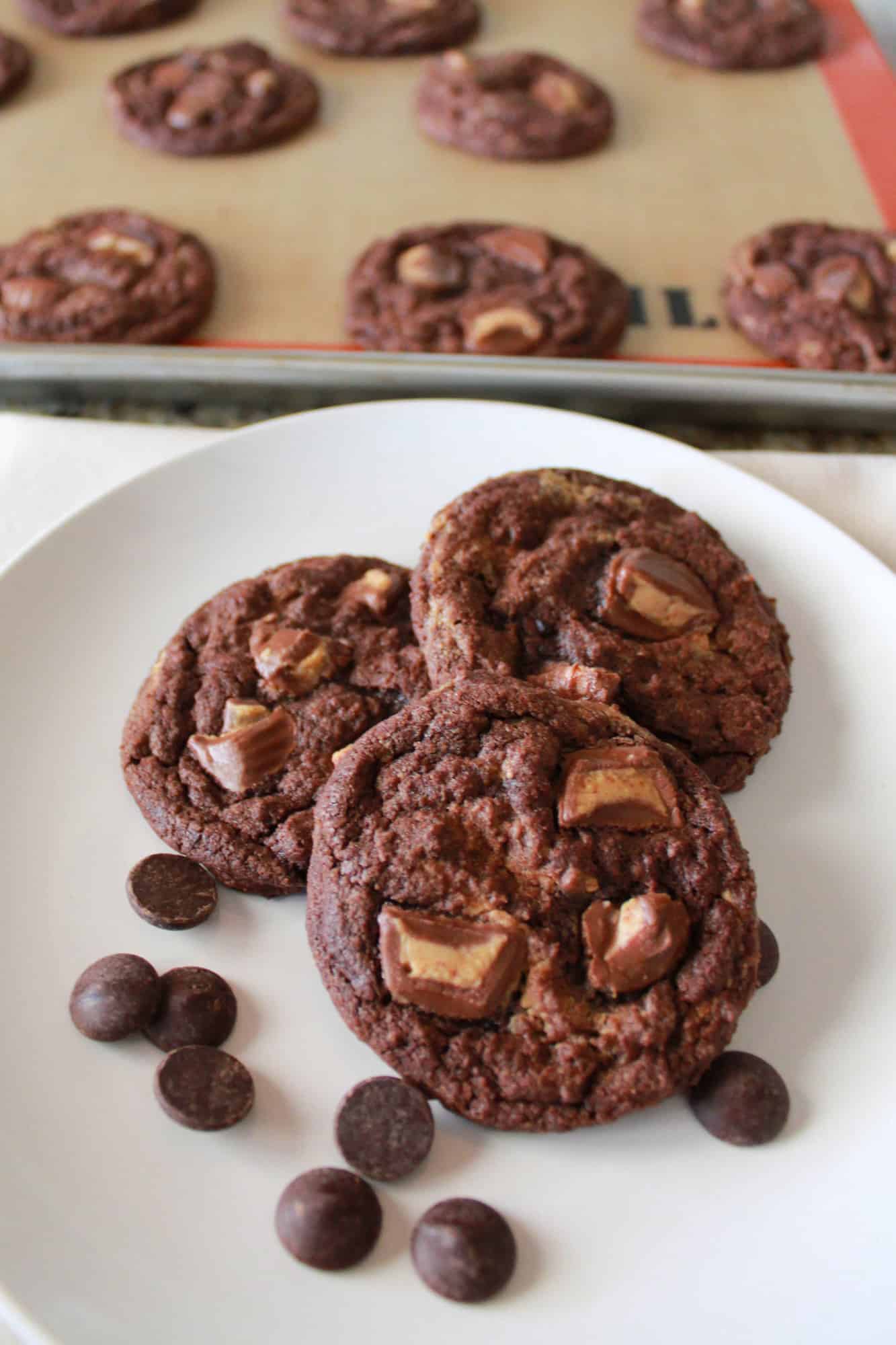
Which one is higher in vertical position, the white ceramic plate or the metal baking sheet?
the metal baking sheet

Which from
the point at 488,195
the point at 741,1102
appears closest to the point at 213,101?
the point at 488,195

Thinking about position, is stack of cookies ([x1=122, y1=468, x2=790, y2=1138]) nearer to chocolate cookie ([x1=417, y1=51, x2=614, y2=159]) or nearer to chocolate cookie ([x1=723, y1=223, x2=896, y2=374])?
chocolate cookie ([x1=723, y1=223, x2=896, y2=374])

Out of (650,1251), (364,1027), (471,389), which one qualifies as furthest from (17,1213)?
(471,389)

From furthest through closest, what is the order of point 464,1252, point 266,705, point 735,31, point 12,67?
point 735,31 < point 12,67 < point 266,705 < point 464,1252

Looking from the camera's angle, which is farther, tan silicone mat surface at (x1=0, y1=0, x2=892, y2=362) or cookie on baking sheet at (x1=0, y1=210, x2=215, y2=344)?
tan silicone mat surface at (x1=0, y1=0, x2=892, y2=362)

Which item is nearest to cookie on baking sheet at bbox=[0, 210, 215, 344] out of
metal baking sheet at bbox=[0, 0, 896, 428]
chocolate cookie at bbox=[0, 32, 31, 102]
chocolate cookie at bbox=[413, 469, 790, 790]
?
metal baking sheet at bbox=[0, 0, 896, 428]

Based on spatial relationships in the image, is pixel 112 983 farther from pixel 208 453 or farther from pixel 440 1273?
pixel 208 453

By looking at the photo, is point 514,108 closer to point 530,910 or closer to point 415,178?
point 415,178
